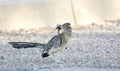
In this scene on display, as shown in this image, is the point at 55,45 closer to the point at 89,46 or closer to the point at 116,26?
the point at 89,46

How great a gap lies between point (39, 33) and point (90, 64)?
455cm

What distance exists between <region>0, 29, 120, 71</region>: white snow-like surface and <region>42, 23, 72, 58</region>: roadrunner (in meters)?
0.36

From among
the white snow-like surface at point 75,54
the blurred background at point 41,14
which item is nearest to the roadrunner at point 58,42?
the white snow-like surface at point 75,54

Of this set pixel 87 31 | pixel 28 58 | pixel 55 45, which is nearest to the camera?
pixel 55 45

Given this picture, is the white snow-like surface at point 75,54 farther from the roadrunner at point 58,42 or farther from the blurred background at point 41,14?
the blurred background at point 41,14

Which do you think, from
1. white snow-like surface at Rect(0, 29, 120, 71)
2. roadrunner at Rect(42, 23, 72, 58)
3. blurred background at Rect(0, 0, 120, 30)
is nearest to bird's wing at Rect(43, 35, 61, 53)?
roadrunner at Rect(42, 23, 72, 58)

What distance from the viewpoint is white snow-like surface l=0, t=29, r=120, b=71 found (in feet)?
29.9

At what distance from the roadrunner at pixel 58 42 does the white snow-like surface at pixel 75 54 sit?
0.36 meters

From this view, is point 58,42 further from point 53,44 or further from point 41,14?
point 41,14

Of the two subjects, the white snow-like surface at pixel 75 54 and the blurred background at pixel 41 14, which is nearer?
the white snow-like surface at pixel 75 54

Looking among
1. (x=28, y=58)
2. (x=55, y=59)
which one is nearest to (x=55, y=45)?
(x=55, y=59)

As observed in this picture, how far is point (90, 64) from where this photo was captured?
9.26 m

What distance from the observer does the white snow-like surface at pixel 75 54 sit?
9109mm

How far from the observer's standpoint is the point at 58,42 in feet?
28.5
